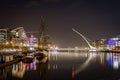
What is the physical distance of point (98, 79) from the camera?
2747 centimetres

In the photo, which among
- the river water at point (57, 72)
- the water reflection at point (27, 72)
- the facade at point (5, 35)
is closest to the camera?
the water reflection at point (27, 72)

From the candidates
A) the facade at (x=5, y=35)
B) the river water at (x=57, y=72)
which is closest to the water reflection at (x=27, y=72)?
the river water at (x=57, y=72)

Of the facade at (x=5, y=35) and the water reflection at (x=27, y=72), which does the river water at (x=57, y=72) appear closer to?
the water reflection at (x=27, y=72)

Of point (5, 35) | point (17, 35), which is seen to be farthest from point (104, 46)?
point (5, 35)

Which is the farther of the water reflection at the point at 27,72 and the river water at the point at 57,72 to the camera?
the river water at the point at 57,72

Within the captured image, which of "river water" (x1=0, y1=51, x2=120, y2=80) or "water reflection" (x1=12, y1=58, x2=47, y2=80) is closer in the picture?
"water reflection" (x1=12, y1=58, x2=47, y2=80)

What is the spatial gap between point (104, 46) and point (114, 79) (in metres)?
173

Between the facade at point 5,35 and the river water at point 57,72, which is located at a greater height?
the facade at point 5,35

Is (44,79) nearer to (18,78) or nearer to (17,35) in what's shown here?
(18,78)

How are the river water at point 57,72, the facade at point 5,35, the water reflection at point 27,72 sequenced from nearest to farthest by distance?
the water reflection at point 27,72
the river water at point 57,72
the facade at point 5,35

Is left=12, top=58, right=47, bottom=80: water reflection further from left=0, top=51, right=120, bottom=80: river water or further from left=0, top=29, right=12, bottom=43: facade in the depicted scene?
left=0, top=29, right=12, bottom=43: facade

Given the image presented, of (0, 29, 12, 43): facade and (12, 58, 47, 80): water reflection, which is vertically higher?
(0, 29, 12, 43): facade

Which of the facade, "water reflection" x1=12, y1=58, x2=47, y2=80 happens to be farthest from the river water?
the facade

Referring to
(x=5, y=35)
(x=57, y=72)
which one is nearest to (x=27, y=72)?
(x=57, y=72)
